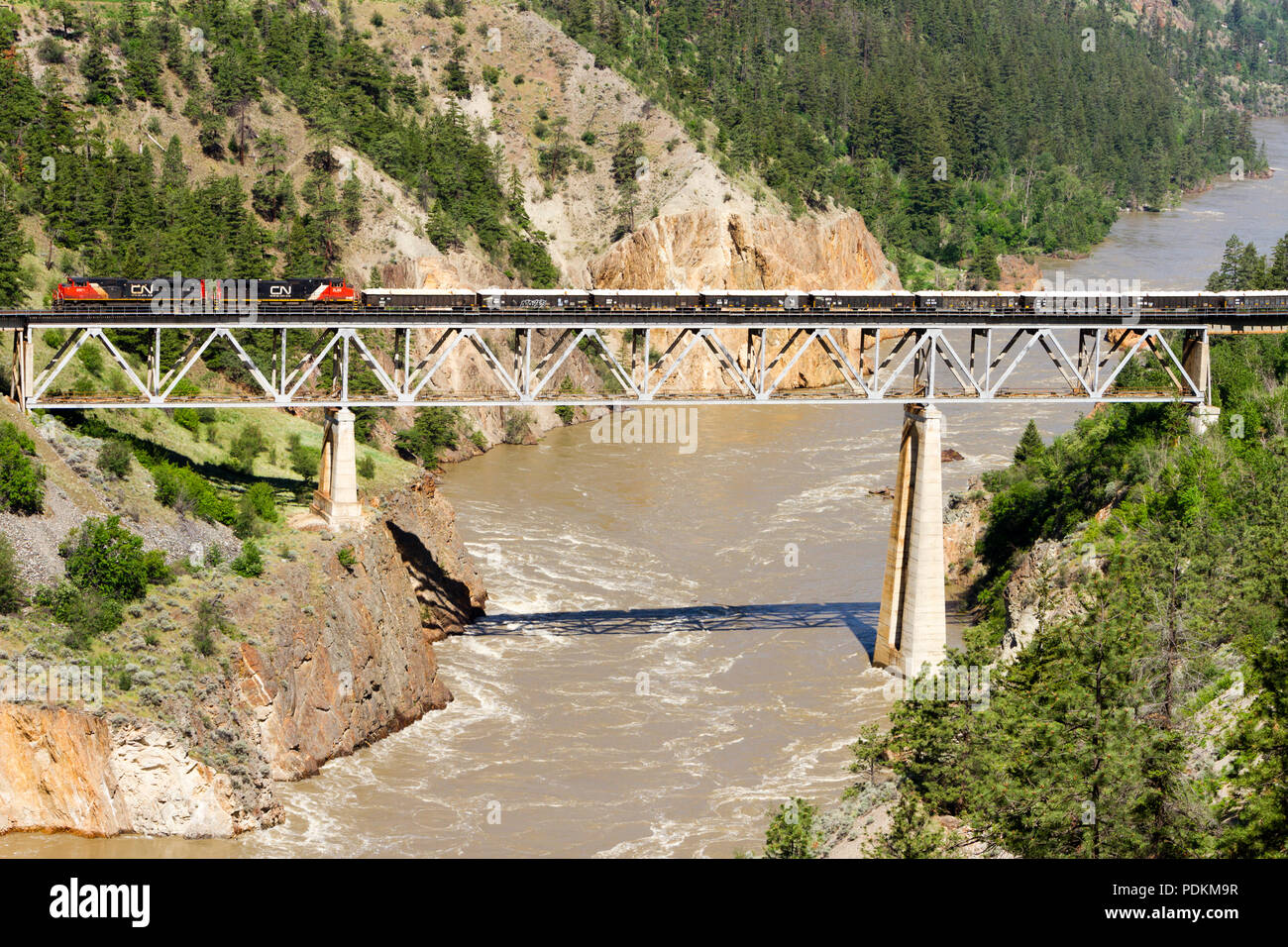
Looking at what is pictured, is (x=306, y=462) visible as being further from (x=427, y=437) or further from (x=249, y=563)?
(x=427, y=437)

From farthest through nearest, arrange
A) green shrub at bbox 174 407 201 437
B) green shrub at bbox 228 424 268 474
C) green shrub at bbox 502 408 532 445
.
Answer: green shrub at bbox 502 408 532 445
green shrub at bbox 174 407 201 437
green shrub at bbox 228 424 268 474

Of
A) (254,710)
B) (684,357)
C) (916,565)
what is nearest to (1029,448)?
(916,565)

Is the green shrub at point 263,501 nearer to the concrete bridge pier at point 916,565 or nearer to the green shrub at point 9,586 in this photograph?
the green shrub at point 9,586

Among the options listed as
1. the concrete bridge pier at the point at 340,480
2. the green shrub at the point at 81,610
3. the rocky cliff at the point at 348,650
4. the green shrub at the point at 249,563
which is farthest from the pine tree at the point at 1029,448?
the green shrub at the point at 81,610

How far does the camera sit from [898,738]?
145 ft

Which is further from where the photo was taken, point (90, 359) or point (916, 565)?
point (90, 359)

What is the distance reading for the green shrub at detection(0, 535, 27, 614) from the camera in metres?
49.0

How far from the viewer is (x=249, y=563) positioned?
5575 centimetres

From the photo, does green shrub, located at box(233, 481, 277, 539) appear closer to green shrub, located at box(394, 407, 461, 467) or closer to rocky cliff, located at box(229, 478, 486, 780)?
rocky cliff, located at box(229, 478, 486, 780)

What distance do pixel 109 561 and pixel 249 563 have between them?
5.26 meters

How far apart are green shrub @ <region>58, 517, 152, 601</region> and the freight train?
13.6m

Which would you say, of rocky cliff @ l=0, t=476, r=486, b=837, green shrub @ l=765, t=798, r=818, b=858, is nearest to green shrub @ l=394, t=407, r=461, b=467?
rocky cliff @ l=0, t=476, r=486, b=837
